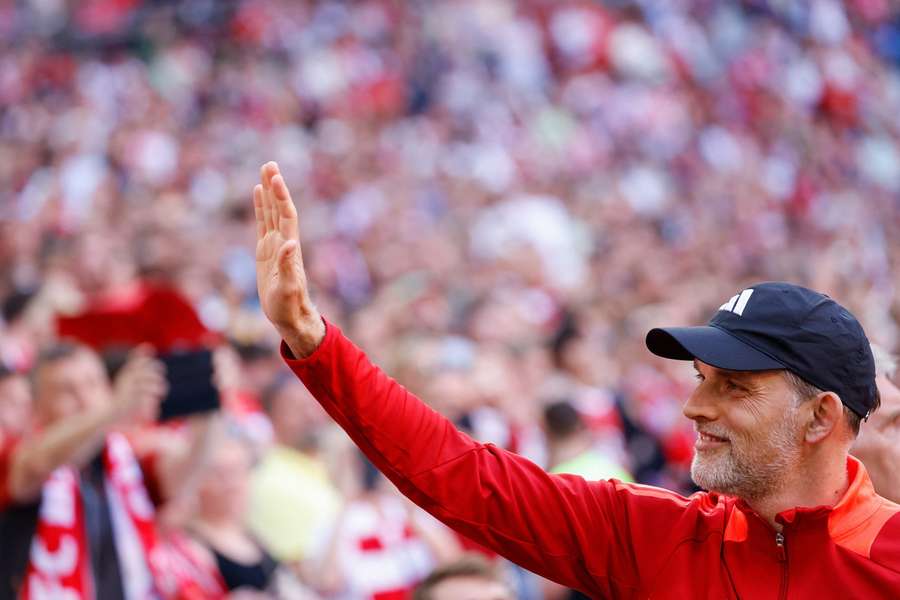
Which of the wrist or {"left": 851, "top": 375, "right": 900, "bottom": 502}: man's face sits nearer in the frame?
the wrist

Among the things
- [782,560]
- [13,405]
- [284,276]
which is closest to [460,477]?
[284,276]

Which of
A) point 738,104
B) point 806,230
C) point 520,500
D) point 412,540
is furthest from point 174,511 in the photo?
point 738,104

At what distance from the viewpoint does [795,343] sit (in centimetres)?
267

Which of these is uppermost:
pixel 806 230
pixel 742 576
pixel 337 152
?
pixel 337 152

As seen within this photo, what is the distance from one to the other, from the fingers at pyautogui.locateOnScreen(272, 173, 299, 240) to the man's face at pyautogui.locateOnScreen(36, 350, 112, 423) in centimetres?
216

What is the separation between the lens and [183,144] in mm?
13977

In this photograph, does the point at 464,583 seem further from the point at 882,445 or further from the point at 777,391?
the point at 777,391

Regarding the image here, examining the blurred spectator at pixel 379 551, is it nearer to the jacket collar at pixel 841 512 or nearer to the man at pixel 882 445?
the man at pixel 882 445

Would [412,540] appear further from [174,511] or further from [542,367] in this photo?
[542,367]

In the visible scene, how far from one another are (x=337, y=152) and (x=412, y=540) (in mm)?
9602

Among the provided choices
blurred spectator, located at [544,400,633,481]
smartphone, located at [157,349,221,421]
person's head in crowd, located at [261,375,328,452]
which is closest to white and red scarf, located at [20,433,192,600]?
smartphone, located at [157,349,221,421]

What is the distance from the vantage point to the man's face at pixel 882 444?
3203 millimetres

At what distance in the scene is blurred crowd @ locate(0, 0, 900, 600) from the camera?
567 centimetres

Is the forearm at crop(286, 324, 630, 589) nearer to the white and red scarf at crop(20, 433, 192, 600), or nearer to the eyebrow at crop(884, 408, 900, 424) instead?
the eyebrow at crop(884, 408, 900, 424)
